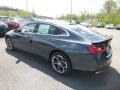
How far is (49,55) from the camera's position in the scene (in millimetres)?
5852

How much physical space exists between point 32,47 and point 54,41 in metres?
1.14

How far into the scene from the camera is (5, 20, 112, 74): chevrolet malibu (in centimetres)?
493

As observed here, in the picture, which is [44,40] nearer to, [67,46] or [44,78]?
[67,46]

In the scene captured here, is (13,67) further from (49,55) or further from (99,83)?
(99,83)

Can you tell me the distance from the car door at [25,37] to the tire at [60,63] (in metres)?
1.21

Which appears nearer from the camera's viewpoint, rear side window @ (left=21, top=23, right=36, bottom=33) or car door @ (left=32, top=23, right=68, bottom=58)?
car door @ (left=32, top=23, right=68, bottom=58)

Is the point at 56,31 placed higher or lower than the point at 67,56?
higher

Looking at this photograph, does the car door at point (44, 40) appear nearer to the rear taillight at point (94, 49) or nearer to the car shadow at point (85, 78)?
the car shadow at point (85, 78)

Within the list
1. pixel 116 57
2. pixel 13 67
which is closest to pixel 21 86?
pixel 13 67

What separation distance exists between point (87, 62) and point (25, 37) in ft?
8.97

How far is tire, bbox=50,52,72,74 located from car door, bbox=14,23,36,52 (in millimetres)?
1213

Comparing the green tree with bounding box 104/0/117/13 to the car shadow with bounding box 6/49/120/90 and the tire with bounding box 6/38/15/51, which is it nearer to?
the tire with bounding box 6/38/15/51

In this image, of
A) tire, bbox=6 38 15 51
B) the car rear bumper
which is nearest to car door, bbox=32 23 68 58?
the car rear bumper

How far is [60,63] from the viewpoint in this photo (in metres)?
5.57
